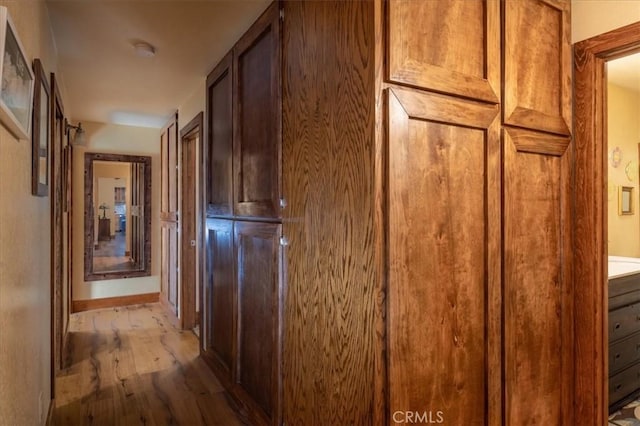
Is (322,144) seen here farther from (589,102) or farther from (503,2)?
(589,102)

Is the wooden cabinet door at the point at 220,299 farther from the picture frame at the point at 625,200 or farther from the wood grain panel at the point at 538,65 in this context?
the picture frame at the point at 625,200

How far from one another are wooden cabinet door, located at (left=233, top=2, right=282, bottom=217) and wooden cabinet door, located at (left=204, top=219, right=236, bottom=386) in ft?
1.23

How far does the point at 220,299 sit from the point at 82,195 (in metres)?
2.86

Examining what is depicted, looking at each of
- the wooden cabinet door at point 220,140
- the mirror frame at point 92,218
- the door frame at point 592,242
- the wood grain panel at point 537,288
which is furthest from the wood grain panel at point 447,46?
the mirror frame at point 92,218

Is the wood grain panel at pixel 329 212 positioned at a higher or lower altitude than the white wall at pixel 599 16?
lower

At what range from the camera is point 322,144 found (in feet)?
4.75

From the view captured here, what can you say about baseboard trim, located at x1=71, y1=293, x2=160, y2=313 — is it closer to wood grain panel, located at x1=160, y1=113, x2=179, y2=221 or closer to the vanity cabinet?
wood grain panel, located at x1=160, y1=113, x2=179, y2=221

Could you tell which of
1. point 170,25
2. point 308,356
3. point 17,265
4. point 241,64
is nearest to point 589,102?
point 308,356

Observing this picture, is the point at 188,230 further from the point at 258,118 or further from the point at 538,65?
the point at 538,65

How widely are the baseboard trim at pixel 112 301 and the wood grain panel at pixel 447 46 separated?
15.2 feet

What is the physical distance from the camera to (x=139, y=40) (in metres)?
2.33

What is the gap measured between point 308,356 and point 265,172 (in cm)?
96

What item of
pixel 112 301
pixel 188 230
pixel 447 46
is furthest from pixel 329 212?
pixel 112 301

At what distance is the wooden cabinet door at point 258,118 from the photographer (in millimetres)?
1853
